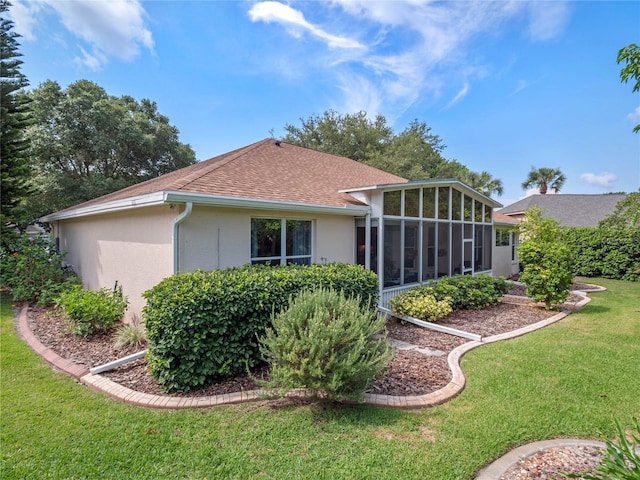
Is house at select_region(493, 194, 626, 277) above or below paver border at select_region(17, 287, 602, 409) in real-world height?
above

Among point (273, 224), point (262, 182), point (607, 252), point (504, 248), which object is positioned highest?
point (262, 182)

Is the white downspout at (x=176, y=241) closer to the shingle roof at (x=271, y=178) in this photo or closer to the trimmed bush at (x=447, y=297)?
the shingle roof at (x=271, y=178)

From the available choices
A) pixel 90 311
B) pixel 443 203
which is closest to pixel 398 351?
pixel 90 311

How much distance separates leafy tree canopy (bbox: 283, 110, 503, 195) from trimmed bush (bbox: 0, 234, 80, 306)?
855 inches

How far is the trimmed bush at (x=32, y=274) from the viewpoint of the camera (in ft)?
33.7

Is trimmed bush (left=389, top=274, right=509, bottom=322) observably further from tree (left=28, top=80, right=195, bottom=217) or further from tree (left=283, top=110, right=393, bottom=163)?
tree (left=28, top=80, right=195, bottom=217)

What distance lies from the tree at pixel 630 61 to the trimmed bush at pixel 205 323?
6.01 metres

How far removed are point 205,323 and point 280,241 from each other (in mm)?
3459

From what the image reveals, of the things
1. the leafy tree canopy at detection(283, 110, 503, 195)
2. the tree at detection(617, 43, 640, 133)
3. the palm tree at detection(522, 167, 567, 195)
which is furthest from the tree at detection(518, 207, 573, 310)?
the palm tree at detection(522, 167, 567, 195)

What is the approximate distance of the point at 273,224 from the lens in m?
7.75

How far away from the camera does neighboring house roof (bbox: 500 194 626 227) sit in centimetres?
2714

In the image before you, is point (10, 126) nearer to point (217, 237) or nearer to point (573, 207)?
point (217, 237)

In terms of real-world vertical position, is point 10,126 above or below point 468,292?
above

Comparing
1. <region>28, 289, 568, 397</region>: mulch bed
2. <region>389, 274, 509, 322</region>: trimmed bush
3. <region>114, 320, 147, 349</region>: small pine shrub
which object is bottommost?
<region>28, 289, 568, 397</region>: mulch bed
